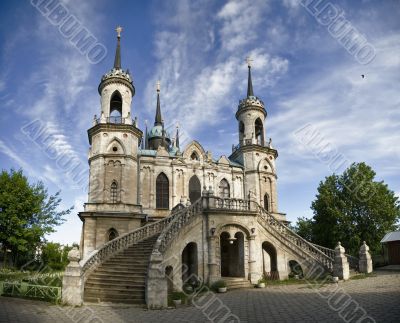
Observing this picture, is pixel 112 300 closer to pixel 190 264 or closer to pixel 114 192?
pixel 190 264

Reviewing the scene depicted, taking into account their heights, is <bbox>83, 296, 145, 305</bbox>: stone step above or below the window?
below

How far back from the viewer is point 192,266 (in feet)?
60.0

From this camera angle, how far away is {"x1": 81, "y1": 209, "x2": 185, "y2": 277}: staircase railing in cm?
1569

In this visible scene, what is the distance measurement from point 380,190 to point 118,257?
27.3 metres

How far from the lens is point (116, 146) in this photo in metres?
27.1

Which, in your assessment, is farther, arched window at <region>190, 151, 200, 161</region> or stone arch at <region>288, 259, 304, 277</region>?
arched window at <region>190, 151, 200, 161</region>

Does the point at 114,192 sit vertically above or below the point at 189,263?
above

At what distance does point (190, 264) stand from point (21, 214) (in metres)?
17.1

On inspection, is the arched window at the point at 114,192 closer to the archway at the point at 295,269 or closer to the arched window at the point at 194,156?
the arched window at the point at 194,156

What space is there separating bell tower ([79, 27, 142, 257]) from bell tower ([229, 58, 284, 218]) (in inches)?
440

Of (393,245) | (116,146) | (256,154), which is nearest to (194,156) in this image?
(256,154)

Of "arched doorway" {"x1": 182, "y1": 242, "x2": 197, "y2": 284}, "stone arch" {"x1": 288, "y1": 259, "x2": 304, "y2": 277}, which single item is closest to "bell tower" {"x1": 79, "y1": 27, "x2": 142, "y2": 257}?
"arched doorway" {"x1": 182, "y1": 242, "x2": 197, "y2": 284}

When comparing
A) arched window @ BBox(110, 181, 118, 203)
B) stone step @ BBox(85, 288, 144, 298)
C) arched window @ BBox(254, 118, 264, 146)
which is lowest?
stone step @ BBox(85, 288, 144, 298)

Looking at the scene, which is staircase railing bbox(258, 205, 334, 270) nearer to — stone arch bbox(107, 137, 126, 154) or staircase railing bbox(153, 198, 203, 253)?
staircase railing bbox(153, 198, 203, 253)
